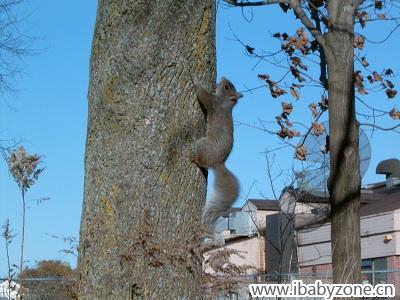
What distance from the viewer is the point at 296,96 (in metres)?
8.56

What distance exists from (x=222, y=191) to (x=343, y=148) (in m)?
2.84

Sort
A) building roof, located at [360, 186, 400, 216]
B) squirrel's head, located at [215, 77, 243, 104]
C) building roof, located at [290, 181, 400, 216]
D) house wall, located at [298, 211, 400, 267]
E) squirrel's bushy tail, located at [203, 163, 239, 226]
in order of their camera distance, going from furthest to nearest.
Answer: building roof, located at [360, 186, 400, 216], house wall, located at [298, 211, 400, 267], building roof, located at [290, 181, 400, 216], squirrel's head, located at [215, 77, 243, 104], squirrel's bushy tail, located at [203, 163, 239, 226]

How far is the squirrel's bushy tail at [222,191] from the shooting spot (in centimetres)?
500

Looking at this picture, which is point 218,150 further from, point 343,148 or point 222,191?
point 343,148

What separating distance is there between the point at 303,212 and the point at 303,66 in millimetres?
14063

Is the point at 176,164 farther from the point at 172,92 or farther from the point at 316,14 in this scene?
the point at 316,14

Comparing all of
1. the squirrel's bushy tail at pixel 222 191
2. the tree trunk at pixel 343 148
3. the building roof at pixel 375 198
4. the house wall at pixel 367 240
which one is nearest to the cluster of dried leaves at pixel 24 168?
the squirrel's bushy tail at pixel 222 191

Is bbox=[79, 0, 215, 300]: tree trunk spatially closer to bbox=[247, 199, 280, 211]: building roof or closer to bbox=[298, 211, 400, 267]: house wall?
bbox=[298, 211, 400, 267]: house wall

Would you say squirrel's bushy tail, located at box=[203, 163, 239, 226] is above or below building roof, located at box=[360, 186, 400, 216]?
below

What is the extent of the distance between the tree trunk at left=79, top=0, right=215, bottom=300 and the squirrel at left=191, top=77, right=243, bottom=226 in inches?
10.7

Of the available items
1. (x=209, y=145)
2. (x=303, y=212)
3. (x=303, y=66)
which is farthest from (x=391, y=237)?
(x=209, y=145)

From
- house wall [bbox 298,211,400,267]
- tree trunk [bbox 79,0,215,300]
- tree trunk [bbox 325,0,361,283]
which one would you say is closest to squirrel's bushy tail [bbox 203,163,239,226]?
tree trunk [bbox 79,0,215,300]

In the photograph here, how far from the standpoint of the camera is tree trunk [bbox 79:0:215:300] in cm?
360

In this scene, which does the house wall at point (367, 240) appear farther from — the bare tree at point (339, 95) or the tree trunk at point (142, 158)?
the tree trunk at point (142, 158)
